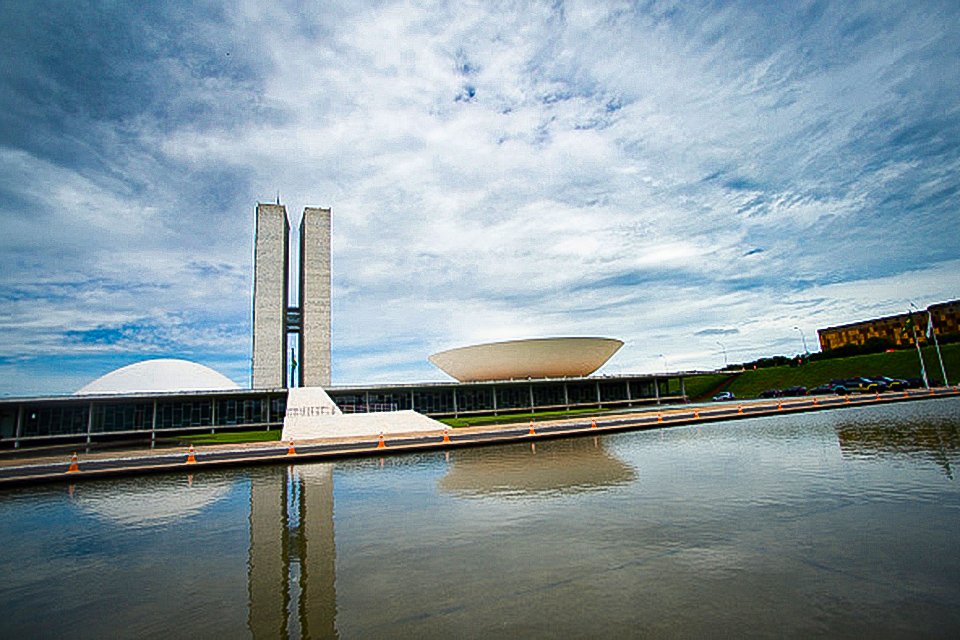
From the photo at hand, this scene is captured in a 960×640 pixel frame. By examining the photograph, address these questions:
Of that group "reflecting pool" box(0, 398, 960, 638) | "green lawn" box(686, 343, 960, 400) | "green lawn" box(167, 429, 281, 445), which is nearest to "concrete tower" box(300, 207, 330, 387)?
"green lawn" box(167, 429, 281, 445)

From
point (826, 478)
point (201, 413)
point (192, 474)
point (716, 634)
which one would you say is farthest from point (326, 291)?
point (716, 634)

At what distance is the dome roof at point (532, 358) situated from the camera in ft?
196

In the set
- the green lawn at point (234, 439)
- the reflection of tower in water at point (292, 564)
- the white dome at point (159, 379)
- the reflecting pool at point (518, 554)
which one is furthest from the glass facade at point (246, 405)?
the reflection of tower in water at point (292, 564)

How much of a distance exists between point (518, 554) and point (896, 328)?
116425 millimetres

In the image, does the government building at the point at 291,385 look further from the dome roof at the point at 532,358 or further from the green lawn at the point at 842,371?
the green lawn at the point at 842,371

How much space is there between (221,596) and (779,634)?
209 inches

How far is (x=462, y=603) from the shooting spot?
526 cm

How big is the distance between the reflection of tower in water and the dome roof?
48.1 m

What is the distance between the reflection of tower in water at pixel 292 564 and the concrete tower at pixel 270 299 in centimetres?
4617

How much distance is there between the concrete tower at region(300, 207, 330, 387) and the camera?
56.5 metres

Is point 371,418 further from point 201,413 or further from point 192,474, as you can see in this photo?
point 201,413

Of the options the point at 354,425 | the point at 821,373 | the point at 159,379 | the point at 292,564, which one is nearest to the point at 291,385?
the point at 159,379

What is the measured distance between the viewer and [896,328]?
3829 inches

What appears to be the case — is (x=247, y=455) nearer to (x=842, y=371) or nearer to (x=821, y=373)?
(x=842, y=371)
